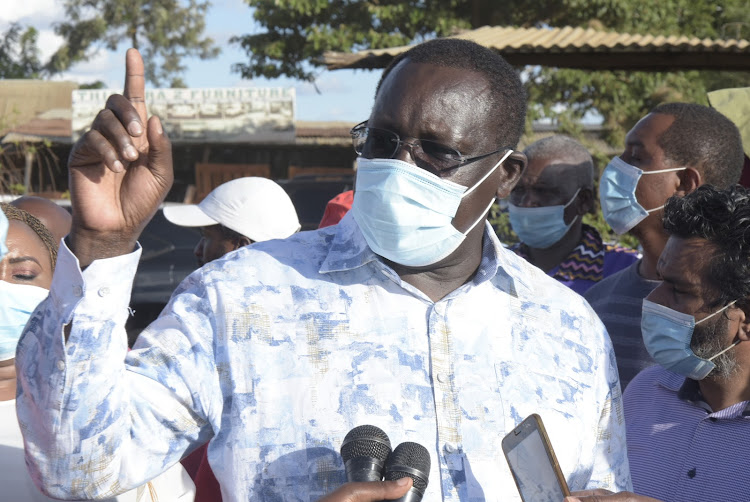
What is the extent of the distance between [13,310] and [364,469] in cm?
181

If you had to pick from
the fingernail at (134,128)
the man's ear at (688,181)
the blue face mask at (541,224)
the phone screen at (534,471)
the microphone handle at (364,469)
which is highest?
the fingernail at (134,128)

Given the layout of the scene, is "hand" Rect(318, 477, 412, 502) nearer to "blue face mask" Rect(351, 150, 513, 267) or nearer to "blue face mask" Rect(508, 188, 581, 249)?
"blue face mask" Rect(351, 150, 513, 267)

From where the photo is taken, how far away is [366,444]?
1.83 meters

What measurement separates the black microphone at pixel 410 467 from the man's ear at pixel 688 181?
9.23 ft

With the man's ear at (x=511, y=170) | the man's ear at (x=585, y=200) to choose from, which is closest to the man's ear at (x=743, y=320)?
the man's ear at (x=511, y=170)

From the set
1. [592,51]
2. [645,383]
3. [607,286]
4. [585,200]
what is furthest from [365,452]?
[592,51]

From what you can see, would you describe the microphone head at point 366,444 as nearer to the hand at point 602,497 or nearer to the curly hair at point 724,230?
the hand at point 602,497

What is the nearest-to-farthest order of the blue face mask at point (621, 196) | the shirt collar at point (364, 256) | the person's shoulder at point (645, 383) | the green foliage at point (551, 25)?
the shirt collar at point (364, 256) → the person's shoulder at point (645, 383) → the blue face mask at point (621, 196) → the green foliage at point (551, 25)

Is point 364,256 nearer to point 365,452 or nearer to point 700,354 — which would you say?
point 365,452

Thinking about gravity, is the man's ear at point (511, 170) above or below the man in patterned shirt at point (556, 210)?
above

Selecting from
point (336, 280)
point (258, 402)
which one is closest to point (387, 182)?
point (336, 280)

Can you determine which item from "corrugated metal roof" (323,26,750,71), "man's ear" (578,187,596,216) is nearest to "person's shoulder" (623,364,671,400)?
"man's ear" (578,187,596,216)

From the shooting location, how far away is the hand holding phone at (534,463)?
1.91 meters

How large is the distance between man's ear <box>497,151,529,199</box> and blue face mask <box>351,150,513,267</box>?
23 centimetres
